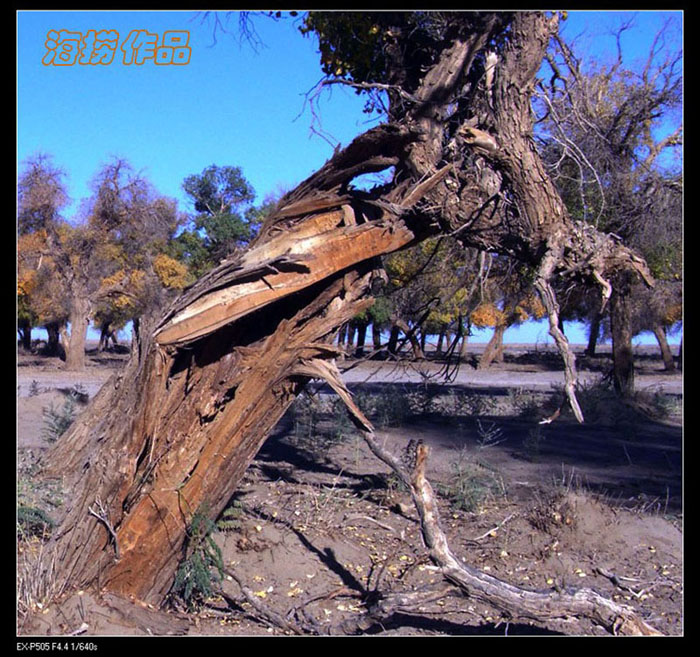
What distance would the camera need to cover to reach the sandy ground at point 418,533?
505cm

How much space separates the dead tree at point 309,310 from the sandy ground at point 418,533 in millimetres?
430

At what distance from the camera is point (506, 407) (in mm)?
15289

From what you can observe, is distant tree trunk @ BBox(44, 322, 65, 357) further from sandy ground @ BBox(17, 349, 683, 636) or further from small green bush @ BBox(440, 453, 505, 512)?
small green bush @ BBox(440, 453, 505, 512)

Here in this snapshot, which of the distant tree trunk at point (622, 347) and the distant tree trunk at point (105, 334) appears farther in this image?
the distant tree trunk at point (105, 334)

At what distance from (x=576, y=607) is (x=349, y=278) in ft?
8.45

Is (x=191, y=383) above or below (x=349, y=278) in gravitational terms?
below

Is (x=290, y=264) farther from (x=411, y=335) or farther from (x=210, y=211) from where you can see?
(x=210, y=211)

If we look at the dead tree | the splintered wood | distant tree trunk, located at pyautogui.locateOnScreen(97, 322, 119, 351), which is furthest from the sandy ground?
distant tree trunk, located at pyautogui.locateOnScreen(97, 322, 119, 351)

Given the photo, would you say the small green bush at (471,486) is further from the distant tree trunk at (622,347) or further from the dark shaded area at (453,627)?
the distant tree trunk at (622,347)

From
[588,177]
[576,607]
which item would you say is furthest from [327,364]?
[588,177]

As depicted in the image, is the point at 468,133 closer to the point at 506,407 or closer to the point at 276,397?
the point at 276,397

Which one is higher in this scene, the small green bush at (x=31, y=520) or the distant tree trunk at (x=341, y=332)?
the distant tree trunk at (x=341, y=332)

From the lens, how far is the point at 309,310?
5.29 meters

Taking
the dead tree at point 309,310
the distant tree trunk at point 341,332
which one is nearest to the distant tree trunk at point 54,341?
the distant tree trunk at point 341,332
